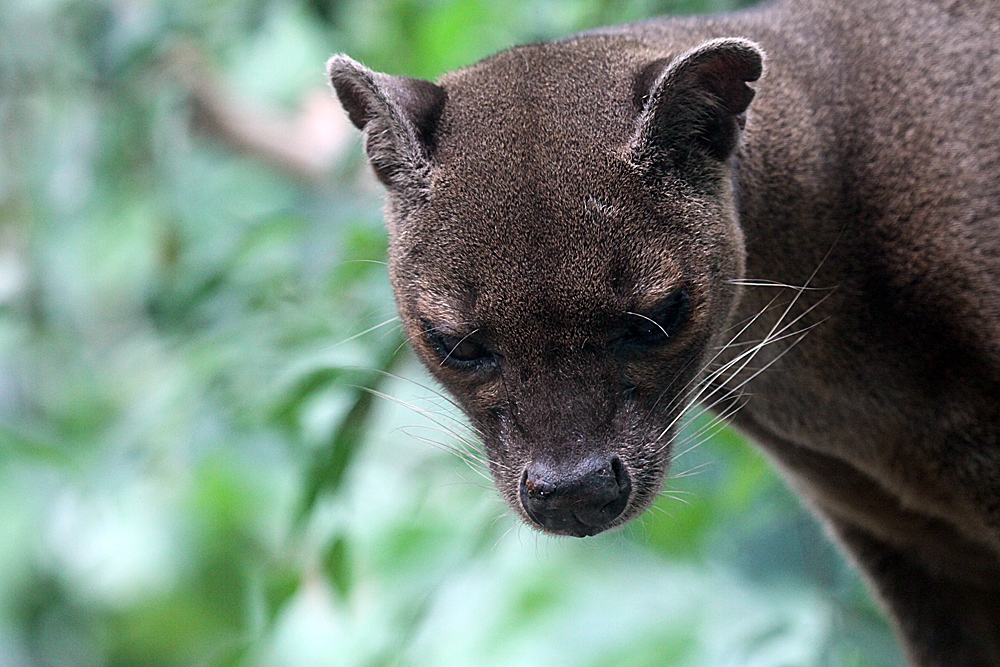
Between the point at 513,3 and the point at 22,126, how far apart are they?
237 centimetres

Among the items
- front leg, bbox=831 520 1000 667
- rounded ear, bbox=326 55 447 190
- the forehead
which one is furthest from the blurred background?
rounded ear, bbox=326 55 447 190

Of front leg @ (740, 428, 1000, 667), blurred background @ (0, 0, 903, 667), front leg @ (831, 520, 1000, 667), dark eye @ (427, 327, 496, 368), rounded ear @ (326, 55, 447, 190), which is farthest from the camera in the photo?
blurred background @ (0, 0, 903, 667)

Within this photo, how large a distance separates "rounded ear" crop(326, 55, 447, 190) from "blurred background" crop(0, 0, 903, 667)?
53 cm

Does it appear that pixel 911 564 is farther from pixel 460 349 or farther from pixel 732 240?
pixel 460 349

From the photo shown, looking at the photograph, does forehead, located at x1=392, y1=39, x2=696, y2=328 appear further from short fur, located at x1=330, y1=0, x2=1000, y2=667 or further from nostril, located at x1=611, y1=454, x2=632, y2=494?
A: nostril, located at x1=611, y1=454, x2=632, y2=494

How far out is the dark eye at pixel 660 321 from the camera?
206 cm

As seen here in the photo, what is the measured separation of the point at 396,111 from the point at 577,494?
836 millimetres

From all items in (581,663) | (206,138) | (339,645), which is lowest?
(339,645)

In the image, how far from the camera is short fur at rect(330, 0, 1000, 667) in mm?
2068

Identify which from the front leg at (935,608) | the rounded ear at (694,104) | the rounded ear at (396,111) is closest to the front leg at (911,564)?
the front leg at (935,608)

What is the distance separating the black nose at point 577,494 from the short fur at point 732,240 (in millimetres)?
30

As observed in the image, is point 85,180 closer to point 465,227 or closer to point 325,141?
point 325,141

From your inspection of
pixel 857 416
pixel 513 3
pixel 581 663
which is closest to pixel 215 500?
pixel 581 663

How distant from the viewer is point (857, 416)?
248 centimetres
